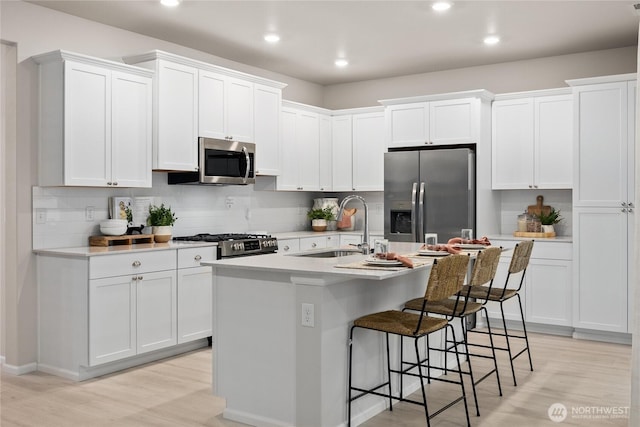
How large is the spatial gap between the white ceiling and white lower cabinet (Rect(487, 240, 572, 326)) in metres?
1.97

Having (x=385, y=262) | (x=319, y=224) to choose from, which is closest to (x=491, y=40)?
(x=319, y=224)

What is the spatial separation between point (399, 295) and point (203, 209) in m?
2.69

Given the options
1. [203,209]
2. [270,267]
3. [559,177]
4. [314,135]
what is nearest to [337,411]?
[270,267]

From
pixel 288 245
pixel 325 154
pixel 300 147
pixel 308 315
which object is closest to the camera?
pixel 308 315

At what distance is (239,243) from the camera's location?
533 centimetres

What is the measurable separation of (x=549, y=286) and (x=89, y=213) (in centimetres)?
426

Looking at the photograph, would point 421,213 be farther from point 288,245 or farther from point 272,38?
point 272,38

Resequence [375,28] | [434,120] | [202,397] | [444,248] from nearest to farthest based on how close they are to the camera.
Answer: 1. [202,397]
2. [444,248]
3. [375,28]
4. [434,120]

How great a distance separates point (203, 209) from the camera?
5.88 m

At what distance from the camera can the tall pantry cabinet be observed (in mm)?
5266

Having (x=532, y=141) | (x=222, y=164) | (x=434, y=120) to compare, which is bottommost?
(x=222, y=164)

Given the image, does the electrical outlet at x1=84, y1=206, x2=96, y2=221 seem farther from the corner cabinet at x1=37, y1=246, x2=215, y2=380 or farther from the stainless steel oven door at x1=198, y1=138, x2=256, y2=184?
the stainless steel oven door at x1=198, y1=138, x2=256, y2=184

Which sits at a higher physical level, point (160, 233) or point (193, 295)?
point (160, 233)

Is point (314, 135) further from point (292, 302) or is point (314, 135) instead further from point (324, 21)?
point (292, 302)
